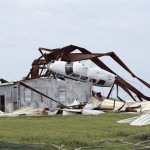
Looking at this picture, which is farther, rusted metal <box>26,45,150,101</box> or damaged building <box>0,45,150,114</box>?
rusted metal <box>26,45,150,101</box>

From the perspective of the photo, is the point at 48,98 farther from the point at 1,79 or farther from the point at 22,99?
the point at 1,79

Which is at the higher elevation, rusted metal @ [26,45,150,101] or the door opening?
rusted metal @ [26,45,150,101]

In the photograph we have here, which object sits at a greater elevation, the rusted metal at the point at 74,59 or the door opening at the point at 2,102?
the rusted metal at the point at 74,59

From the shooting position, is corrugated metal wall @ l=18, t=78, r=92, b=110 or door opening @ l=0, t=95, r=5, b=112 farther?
door opening @ l=0, t=95, r=5, b=112

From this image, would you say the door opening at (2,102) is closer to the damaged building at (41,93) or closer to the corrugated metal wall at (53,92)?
the damaged building at (41,93)

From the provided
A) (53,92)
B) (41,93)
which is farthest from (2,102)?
(53,92)

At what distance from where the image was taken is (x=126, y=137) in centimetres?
1770

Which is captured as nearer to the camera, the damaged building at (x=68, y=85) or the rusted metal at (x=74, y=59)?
the damaged building at (x=68, y=85)

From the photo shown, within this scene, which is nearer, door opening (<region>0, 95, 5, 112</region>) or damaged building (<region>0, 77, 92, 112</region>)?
damaged building (<region>0, 77, 92, 112</region>)

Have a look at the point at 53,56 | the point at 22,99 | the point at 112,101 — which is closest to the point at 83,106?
the point at 112,101

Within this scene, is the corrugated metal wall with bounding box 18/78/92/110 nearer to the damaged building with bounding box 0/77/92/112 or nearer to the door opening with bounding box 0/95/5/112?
the damaged building with bounding box 0/77/92/112

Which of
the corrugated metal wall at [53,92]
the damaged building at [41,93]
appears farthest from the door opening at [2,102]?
the corrugated metal wall at [53,92]

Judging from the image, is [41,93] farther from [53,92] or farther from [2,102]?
[2,102]

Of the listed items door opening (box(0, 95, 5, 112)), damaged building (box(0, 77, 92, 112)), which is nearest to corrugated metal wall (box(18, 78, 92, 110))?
damaged building (box(0, 77, 92, 112))
